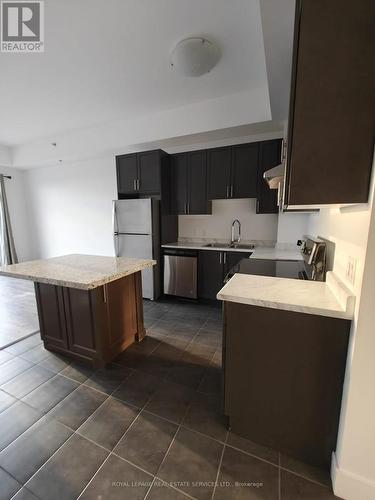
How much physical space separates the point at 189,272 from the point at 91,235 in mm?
2744

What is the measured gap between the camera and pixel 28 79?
249cm

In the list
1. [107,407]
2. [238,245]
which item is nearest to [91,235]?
[238,245]

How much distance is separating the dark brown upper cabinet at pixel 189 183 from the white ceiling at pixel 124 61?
77 cm

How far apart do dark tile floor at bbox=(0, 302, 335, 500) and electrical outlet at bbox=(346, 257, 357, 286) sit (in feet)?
3.52

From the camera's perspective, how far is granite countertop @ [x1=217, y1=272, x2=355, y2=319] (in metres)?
1.10

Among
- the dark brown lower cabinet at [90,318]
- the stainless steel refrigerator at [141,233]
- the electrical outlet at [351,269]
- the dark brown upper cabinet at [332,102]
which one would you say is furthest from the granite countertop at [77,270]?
the electrical outlet at [351,269]

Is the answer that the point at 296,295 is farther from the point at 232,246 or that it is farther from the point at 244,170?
the point at 244,170

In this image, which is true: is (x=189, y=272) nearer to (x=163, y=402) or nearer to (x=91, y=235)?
(x=163, y=402)

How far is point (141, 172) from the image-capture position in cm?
365

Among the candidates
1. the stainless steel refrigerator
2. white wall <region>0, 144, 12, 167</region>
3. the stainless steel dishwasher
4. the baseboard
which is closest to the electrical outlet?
the baseboard

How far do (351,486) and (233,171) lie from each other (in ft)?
10.6

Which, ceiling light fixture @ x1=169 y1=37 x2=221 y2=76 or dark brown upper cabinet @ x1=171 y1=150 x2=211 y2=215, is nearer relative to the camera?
ceiling light fixture @ x1=169 y1=37 x2=221 y2=76

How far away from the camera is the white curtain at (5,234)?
520 centimetres

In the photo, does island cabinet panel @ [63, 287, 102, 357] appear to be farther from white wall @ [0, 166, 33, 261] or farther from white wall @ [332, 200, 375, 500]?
white wall @ [0, 166, 33, 261]
